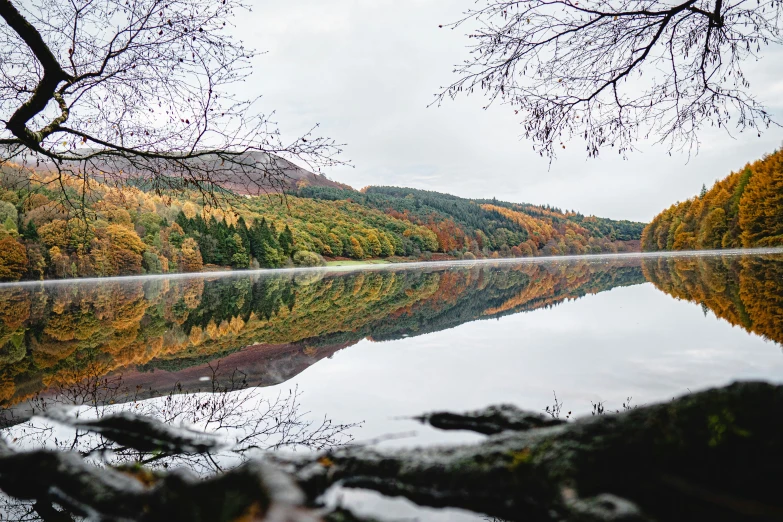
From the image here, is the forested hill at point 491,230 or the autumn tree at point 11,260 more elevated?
the forested hill at point 491,230

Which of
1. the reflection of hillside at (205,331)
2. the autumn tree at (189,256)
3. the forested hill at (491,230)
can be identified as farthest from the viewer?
the forested hill at (491,230)

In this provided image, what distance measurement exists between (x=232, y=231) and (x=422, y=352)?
76.7 meters

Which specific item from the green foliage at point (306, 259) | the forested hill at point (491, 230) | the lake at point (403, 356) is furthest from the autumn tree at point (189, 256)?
the lake at point (403, 356)

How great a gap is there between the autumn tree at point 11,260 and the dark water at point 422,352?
139ft

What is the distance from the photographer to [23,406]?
5.52 meters

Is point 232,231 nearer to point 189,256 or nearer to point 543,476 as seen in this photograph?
point 189,256

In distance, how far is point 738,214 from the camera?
5572 centimetres

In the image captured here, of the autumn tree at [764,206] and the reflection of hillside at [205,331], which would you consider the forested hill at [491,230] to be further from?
the reflection of hillside at [205,331]

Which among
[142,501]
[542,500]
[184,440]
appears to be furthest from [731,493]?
[184,440]

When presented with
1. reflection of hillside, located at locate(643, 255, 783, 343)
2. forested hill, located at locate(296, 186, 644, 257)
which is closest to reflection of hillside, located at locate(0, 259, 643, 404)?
reflection of hillside, located at locate(643, 255, 783, 343)

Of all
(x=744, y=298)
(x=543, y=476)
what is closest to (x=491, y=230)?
(x=744, y=298)

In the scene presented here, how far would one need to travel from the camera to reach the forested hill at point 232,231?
6605 mm

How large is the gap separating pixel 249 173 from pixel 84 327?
9672 mm

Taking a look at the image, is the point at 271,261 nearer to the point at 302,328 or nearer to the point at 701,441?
the point at 302,328
